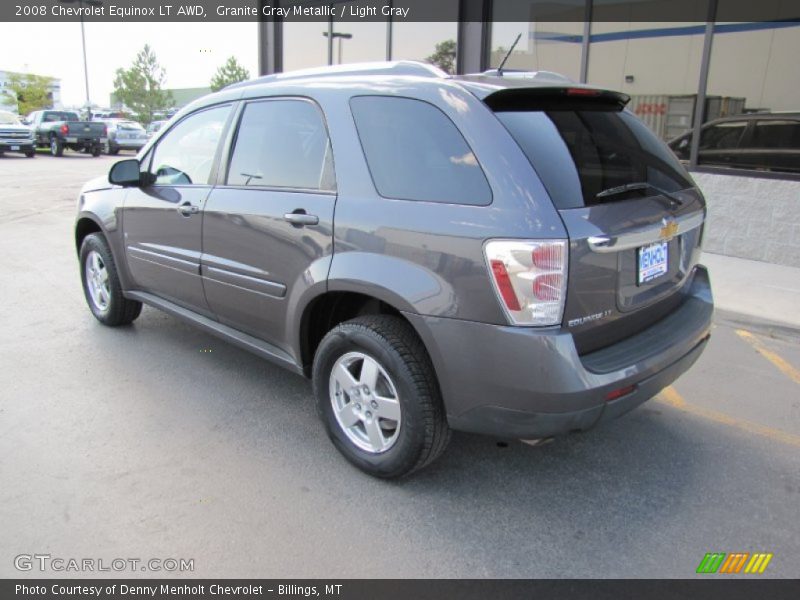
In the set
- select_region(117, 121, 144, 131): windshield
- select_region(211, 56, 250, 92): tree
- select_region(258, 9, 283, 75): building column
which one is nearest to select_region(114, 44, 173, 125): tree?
select_region(211, 56, 250, 92): tree

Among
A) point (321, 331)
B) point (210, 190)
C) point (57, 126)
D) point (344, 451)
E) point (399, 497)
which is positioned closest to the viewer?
point (399, 497)

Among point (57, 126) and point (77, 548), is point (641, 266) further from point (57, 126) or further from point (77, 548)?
→ point (57, 126)

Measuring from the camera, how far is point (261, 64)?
14289mm

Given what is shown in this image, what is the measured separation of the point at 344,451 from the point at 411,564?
2.57 feet

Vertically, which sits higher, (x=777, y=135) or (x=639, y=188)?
(x=777, y=135)

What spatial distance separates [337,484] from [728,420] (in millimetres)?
2319

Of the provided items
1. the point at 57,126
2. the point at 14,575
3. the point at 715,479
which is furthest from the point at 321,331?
the point at 57,126

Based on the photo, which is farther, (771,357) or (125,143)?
(125,143)

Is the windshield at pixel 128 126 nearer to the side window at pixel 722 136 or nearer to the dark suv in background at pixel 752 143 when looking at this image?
the dark suv in background at pixel 752 143

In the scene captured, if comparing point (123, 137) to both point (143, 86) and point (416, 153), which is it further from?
point (143, 86)

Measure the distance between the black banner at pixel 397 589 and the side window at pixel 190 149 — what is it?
233cm

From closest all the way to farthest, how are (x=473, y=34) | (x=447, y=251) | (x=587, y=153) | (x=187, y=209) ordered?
(x=447, y=251), (x=587, y=153), (x=187, y=209), (x=473, y=34)

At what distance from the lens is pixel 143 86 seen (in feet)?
203

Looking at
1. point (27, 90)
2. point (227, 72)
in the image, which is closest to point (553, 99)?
point (27, 90)
